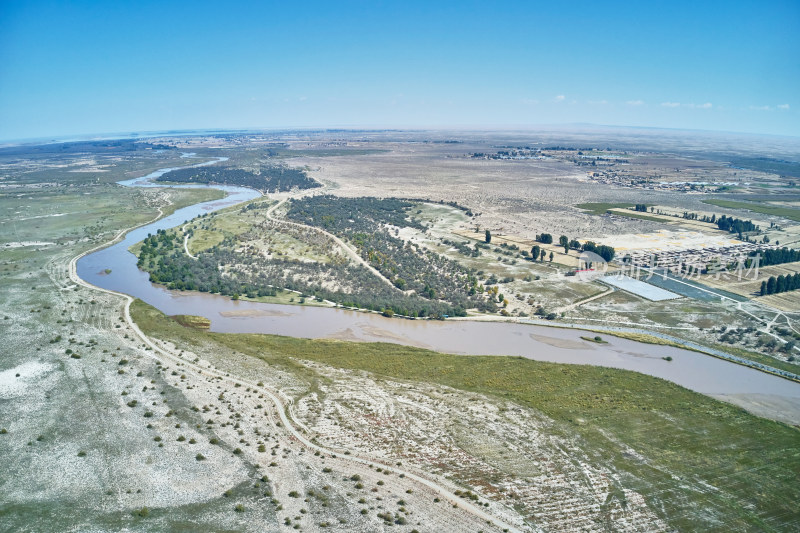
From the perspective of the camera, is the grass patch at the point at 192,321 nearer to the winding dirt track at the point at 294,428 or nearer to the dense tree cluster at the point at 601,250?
the winding dirt track at the point at 294,428

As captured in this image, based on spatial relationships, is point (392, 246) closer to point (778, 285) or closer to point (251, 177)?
point (778, 285)

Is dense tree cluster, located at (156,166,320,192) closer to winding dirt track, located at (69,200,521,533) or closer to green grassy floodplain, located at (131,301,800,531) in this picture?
winding dirt track, located at (69,200,521,533)

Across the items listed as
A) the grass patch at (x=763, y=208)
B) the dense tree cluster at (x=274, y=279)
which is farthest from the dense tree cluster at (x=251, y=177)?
the grass patch at (x=763, y=208)

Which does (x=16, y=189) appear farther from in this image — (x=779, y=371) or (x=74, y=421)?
(x=779, y=371)

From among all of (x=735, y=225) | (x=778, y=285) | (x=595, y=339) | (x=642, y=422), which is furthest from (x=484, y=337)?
(x=735, y=225)

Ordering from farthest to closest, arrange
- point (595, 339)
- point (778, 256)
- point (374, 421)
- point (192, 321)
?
point (778, 256)
point (192, 321)
point (595, 339)
point (374, 421)
